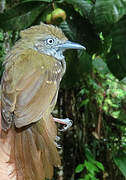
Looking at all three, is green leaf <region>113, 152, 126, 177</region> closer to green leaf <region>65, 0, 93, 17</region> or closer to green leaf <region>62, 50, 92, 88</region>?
green leaf <region>62, 50, 92, 88</region>

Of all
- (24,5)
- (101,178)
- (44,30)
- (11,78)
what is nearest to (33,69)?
(11,78)

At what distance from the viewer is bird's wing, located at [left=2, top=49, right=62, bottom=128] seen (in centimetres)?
135

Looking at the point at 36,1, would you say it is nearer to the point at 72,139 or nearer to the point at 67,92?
the point at 67,92

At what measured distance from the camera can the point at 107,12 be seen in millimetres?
1625

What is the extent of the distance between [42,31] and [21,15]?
343mm

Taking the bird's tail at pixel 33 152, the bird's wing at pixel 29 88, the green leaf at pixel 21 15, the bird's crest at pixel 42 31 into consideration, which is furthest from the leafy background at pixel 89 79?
the bird's tail at pixel 33 152

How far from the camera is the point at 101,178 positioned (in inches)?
120

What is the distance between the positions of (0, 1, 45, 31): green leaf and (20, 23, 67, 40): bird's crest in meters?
0.26

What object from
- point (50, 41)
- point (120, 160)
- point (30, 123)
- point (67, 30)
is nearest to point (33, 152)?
point (30, 123)

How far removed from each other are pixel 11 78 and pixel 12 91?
0.08 metres

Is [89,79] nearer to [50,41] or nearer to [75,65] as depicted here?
[75,65]

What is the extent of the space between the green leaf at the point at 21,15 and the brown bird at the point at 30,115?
19.6 inches

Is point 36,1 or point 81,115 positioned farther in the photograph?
point 81,115

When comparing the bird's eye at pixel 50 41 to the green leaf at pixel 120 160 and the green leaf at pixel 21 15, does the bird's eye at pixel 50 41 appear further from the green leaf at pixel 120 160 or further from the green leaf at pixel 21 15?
the green leaf at pixel 120 160
